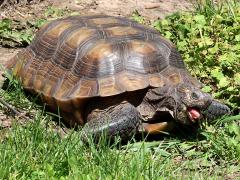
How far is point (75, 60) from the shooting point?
17.8 ft

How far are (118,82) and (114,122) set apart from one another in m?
0.36

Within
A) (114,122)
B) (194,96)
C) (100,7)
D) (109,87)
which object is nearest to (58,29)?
(109,87)

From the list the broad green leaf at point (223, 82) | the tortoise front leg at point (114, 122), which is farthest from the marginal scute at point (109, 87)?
the broad green leaf at point (223, 82)

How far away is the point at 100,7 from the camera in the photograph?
810 centimetres

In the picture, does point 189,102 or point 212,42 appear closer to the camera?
point 189,102

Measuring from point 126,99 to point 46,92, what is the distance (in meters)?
0.79

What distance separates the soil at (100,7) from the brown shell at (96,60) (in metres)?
2.03

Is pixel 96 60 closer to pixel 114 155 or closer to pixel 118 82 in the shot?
pixel 118 82

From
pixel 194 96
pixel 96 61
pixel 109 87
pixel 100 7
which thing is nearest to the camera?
pixel 194 96

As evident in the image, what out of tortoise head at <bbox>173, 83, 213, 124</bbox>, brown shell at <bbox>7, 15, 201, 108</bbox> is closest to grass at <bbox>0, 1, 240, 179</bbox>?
tortoise head at <bbox>173, 83, 213, 124</bbox>

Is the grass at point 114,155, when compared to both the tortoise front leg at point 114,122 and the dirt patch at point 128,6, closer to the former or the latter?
the tortoise front leg at point 114,122

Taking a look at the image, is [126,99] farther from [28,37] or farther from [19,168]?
[28,37]

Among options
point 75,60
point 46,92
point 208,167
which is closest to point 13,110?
point 46,92

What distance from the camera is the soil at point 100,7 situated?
311 inches
